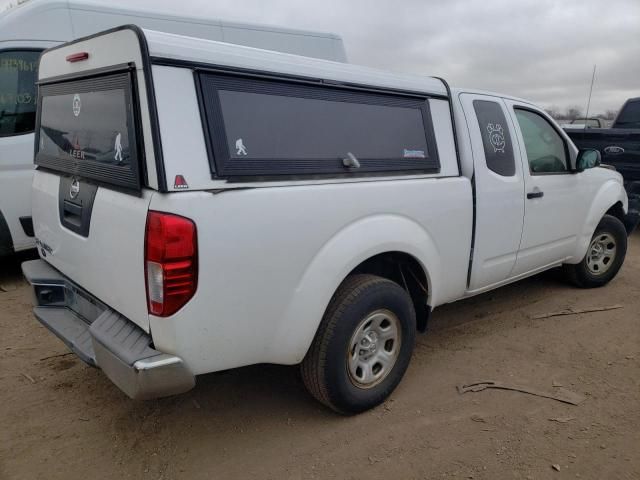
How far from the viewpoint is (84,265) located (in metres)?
2.71

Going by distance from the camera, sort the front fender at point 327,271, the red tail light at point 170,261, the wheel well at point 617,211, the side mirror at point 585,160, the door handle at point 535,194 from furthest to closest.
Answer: the wheel well at point 617,211
the side mirror at point 585,160
the door handle at point 535,194
the front fender at point 327,271
the red tail light at point 170,261

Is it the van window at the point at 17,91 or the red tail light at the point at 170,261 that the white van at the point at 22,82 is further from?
the red tail light at the point at 170,261

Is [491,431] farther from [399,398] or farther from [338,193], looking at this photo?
[338,193]

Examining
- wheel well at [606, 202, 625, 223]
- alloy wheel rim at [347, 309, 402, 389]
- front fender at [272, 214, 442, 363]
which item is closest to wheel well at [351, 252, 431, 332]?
front fender at [272, 214, 442, 363]

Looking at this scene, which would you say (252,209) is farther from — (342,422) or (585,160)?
(585,160)

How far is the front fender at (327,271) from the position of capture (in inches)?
98.9

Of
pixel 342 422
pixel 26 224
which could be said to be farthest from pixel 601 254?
pixel 26 224

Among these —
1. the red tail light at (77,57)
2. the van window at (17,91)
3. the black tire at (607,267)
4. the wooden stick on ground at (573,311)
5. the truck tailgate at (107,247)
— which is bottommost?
the wooden stick on ground at (573,311)

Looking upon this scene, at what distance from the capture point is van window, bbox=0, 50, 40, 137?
4.96m

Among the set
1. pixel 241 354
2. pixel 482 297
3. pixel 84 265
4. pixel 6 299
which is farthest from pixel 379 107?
pixel 6 299

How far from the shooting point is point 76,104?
2828 mm

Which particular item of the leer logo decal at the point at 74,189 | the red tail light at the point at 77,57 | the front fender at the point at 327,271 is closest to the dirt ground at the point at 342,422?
the front fender at the point at 327,271

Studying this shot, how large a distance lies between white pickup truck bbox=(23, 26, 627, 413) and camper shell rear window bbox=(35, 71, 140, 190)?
14mm

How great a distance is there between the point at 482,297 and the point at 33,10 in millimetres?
5245
